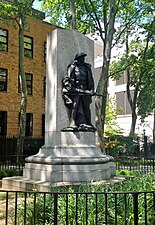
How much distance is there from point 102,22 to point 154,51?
6.36m

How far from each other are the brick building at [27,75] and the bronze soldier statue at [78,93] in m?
16.5

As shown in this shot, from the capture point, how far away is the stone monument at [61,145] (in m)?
8.83

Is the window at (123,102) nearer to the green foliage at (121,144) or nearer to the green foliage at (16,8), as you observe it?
the green foliage at (121,144)

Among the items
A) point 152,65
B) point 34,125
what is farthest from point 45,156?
point 34,125

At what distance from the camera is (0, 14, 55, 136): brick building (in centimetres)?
2578

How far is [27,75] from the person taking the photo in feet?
91.9

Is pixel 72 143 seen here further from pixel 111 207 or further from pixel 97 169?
pixel 111 207

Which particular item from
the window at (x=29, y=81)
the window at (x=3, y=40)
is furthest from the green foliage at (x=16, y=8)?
the window at (x=29, y=81)

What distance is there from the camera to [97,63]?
150 feet

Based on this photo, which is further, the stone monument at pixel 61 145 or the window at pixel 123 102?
the window at pixel 123 102

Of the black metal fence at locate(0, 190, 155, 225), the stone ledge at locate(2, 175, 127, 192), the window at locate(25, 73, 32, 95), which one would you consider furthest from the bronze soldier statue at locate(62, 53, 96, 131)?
the window at locate(25, 73, 32, 95)

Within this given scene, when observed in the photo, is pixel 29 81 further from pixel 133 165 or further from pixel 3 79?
pixel 133 165

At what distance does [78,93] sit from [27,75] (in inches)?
753

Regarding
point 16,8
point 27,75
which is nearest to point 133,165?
point 16,8
